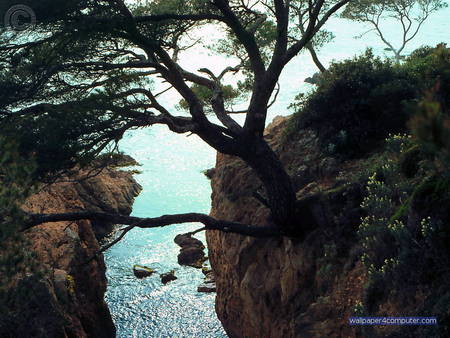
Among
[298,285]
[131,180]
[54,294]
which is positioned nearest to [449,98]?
[298,285]

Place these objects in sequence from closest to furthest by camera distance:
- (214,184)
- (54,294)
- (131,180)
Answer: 1. (54,294)
2. (214,184)
3. (131,180)

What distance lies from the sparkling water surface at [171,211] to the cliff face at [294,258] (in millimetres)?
4687

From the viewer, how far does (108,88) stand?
39.5 feet

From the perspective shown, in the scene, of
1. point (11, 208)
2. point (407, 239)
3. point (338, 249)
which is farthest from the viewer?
point (338, 249)

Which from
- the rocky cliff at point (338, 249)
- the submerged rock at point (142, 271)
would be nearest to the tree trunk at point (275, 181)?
the rocky cliff at point (338, 249)

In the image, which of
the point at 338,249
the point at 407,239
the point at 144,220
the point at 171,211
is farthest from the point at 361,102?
the point at 171,211

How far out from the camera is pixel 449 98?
13398 mm

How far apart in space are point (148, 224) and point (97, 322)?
25.8 feet

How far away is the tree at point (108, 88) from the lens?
1065 cm

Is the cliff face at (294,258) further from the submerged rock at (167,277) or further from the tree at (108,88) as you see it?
the submerged rock at (167,277)

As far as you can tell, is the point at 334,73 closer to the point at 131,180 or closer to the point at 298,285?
the point at 298,285

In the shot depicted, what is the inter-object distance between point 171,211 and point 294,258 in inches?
948

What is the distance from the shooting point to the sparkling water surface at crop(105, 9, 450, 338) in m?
23.1

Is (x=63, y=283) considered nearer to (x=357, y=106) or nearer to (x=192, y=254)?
(x=357, y=106)
